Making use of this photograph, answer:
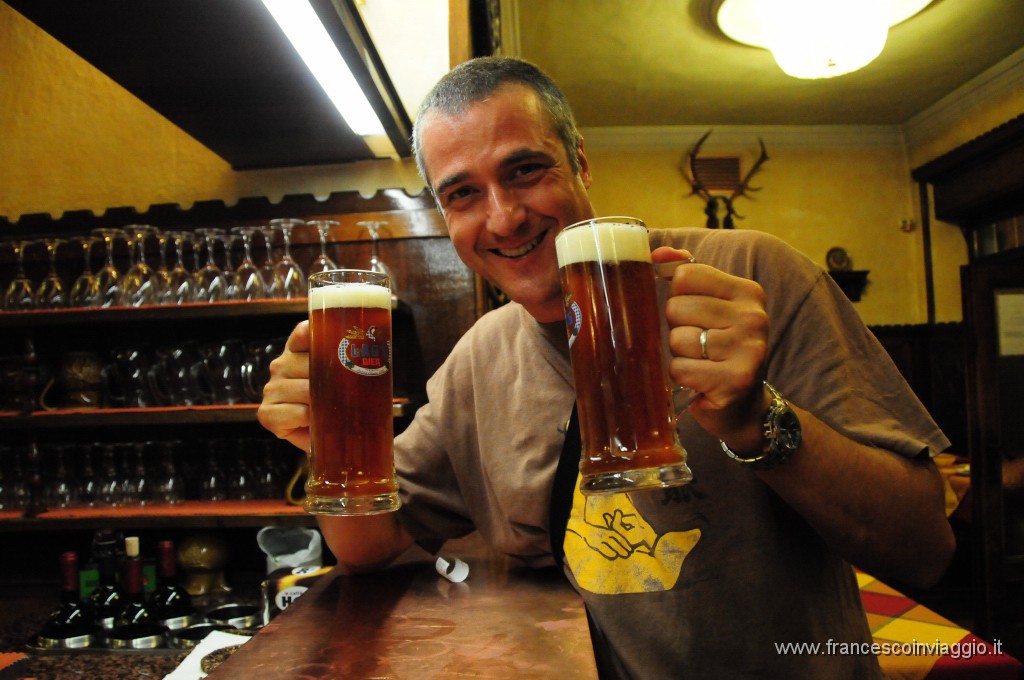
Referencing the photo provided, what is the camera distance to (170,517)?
2688 millimetres

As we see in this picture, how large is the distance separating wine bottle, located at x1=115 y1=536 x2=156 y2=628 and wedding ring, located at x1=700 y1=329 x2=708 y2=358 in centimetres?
204

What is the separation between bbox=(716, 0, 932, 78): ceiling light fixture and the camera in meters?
4.00

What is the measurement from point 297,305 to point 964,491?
4.24 m

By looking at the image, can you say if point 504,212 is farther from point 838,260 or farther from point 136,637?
point 838,260

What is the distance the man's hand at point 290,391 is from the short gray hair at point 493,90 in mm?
479

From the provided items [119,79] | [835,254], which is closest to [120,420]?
[119,79]

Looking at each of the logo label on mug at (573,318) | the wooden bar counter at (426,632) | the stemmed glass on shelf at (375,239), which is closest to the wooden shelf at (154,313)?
the stemmed glass on shelf at (375,239)

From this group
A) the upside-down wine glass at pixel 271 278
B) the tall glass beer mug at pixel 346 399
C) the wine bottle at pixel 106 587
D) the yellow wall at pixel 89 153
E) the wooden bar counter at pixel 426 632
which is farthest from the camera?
the yellow wall at pixel 89 153

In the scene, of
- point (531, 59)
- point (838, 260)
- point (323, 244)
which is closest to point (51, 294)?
point (323, 244)

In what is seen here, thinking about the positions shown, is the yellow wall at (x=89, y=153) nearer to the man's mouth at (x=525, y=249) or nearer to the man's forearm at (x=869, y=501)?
the man's mouth at (x=525, y=249)

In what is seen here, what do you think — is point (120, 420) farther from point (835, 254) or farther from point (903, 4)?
point (835, 254)

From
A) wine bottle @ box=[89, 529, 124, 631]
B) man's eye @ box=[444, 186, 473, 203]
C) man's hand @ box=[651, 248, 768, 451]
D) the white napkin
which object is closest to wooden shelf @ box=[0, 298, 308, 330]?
wine bottle @ box=[89, 529, 124, 631]

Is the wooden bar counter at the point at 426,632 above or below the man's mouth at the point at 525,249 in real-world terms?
below

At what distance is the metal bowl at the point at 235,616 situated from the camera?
226cm
